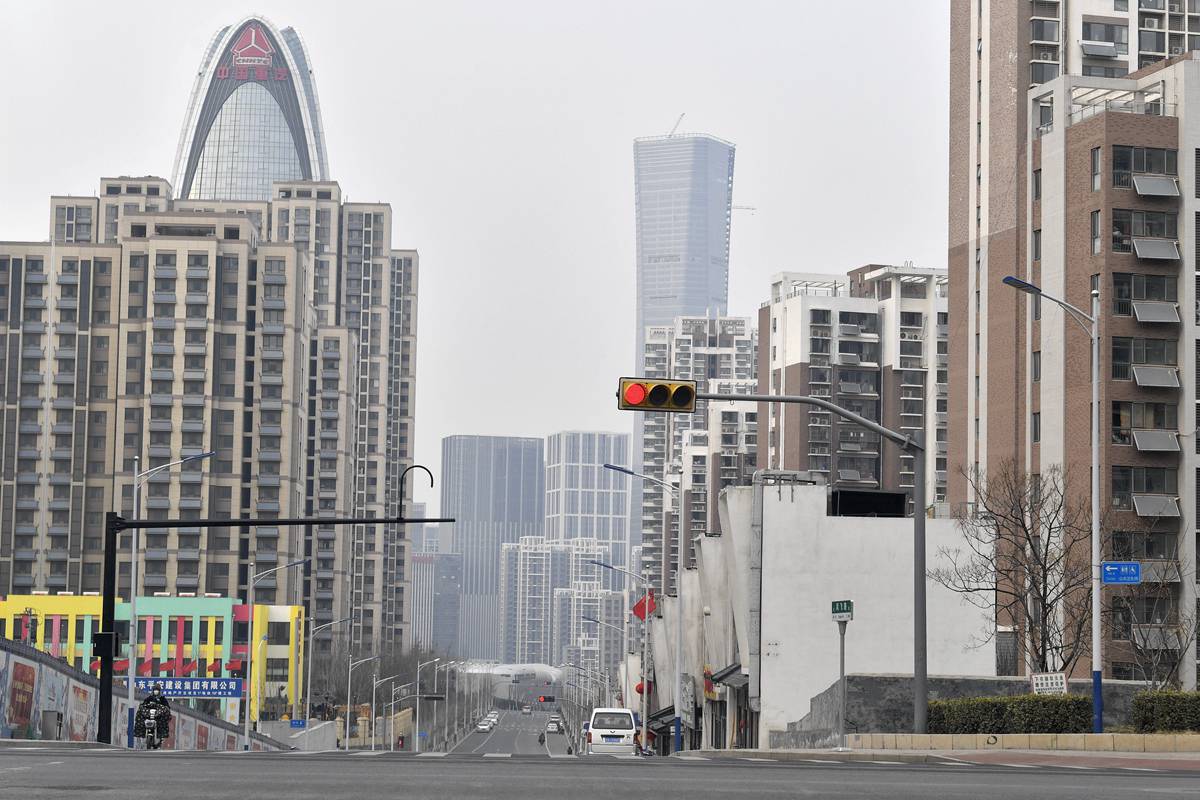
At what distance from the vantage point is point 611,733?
5428 cm

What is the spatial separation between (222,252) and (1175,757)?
128395 millimetres

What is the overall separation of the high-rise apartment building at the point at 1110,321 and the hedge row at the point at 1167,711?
109 feet

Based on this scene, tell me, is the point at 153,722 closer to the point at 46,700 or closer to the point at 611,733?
the point at 611,733

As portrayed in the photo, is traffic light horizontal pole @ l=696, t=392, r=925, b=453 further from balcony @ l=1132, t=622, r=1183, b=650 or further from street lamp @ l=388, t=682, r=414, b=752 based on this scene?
street lamp @ l=388, t=682, r=414, b=752

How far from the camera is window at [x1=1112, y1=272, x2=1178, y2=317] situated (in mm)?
72812

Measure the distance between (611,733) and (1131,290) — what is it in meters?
33.6

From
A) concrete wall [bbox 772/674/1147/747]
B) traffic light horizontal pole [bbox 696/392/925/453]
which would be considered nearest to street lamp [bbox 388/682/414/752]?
concrete wall [bbox 772/674/1147/747]

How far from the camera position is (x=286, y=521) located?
37.8 m

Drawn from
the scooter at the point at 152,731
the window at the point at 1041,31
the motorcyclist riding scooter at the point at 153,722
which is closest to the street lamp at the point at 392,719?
the window at the point at 1041,31

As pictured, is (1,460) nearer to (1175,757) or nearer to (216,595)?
(216,595)

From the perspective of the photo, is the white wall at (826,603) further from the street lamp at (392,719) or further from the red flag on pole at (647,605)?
the street lamp at (392,719)

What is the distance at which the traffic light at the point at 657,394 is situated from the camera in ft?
88.5

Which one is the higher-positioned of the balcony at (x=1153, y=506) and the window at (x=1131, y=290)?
the window at (x=1131, y=290)

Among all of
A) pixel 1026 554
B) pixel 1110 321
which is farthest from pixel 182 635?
pixel 1026 554
